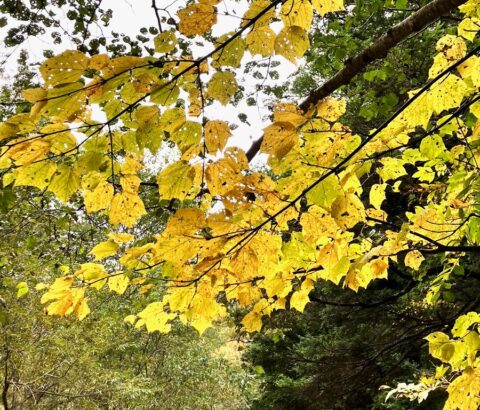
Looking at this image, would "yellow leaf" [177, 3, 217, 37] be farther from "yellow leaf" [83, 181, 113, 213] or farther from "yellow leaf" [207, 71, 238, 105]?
"yellow leaf" [83, 181, 113, 213]

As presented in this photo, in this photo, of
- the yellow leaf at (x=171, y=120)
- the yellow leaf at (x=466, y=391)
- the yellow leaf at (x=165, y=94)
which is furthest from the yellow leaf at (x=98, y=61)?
the yellow leaf at (x=466, y=391)

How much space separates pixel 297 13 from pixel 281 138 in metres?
0.29

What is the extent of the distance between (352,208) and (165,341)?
965cm

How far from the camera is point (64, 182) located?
92 cm

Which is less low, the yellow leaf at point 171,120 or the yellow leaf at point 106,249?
the yellow leaf at point 171,120

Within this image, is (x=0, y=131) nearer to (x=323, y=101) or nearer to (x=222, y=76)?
(x=222, y=76)

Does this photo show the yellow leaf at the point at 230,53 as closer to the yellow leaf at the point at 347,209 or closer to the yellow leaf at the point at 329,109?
the yellow leaf at the point at 329,109

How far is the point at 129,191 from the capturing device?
1014 millimetres

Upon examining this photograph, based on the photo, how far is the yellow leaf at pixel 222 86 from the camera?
93 cm

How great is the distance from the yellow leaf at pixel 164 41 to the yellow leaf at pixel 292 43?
0.23m

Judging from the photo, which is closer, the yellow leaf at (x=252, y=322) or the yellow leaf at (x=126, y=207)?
the yellow leaf at (x=126, y=207)

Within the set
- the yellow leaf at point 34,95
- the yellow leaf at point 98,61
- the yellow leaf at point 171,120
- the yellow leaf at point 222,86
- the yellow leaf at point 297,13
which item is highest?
the yellow leaf at point 297,13

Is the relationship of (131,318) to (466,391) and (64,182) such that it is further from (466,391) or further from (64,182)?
(466,391)

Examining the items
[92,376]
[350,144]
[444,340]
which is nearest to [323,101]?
[350,144]
